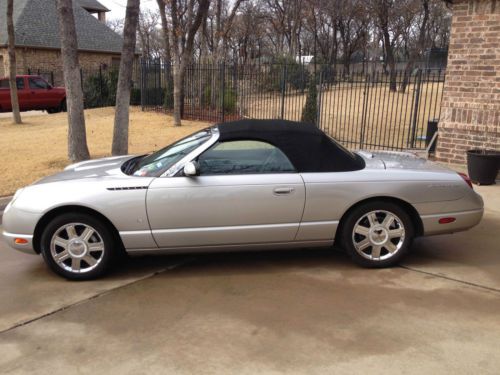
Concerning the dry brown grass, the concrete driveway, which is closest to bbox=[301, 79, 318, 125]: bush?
the dry brown grass

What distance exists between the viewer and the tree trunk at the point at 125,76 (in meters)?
8.75

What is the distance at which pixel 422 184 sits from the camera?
470cm

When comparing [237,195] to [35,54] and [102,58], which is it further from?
[102,58]

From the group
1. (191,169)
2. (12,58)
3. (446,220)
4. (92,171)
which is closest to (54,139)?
(12,58)

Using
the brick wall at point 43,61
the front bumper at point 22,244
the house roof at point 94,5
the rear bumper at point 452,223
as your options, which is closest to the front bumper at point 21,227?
the front bumper at point 22,244

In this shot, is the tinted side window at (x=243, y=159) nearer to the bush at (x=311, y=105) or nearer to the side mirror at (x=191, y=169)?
the side mirror at (x=191, y=169)

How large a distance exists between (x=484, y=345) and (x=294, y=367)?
1317 millimetres

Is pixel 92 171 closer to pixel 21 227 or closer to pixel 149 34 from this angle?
pixel 21 227

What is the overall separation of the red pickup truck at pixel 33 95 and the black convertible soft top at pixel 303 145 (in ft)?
60.6

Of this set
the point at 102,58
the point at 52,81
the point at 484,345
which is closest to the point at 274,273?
the point at 484,345

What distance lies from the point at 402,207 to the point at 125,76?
5.93m

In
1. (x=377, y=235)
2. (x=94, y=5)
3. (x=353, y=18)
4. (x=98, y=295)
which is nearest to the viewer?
(x=98, y=295)

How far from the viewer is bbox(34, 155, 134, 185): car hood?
473 centimetres

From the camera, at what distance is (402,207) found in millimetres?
4762
